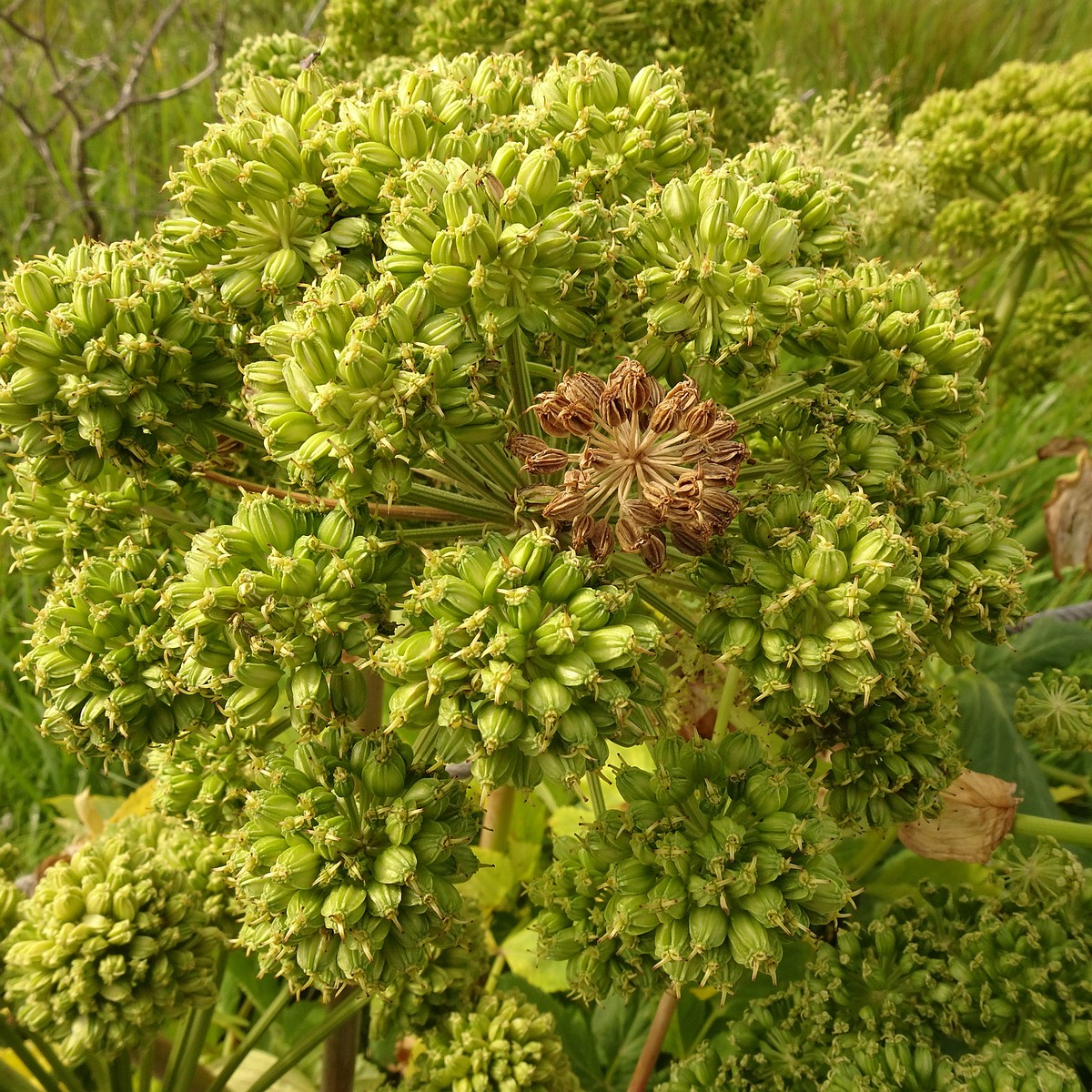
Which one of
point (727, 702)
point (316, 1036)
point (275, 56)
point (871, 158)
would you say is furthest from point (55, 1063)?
point (871, 158)

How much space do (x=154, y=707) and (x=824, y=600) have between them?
1287 mm

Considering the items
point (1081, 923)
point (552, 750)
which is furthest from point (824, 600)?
point (1081, 923)

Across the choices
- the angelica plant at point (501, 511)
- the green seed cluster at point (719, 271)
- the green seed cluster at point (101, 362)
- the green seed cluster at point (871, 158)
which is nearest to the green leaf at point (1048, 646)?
the green seed cluster at point (871, 158)

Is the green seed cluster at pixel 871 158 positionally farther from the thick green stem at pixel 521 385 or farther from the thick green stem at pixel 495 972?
the thick green stem at pixel 495 972

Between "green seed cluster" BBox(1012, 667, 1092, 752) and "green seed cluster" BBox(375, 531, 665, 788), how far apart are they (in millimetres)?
1739

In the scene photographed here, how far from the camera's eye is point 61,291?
188cm

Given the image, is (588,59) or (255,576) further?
(588,59)

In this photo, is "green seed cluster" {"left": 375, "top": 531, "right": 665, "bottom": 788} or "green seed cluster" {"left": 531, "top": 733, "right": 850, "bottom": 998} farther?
"green seed cluster" {"left": 531, "top": 733, "right": 850, "bottom": 998}

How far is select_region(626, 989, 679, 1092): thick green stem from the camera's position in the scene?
2.52m

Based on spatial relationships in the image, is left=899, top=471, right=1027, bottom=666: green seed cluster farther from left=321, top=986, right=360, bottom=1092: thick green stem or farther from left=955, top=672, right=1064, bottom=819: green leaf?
left=321, top=986, right=360, bottom=1092: thick green stem

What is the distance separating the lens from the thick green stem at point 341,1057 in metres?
2.72

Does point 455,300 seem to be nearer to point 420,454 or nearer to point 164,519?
point 420,454

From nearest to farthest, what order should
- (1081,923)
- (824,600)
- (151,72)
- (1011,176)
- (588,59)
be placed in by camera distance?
1. (824,600)
2. (588,59)
3. (1081,923)
4. (1011,176)
5. (151,72)

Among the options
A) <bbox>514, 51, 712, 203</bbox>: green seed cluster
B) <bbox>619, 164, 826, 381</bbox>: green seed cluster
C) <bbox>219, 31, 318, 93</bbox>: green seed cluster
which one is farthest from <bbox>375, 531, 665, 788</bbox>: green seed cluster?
<bbox>219, 31, 318, 93</bbox>: green seed cluster
